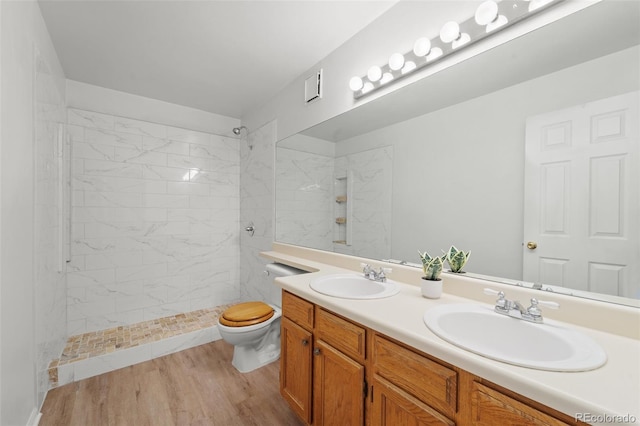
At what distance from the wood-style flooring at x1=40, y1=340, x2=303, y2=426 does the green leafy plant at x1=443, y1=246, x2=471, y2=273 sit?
4.28ft

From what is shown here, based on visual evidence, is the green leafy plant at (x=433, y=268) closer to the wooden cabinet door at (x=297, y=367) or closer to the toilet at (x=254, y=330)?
the wooden cabinet door at (x=297, y=367)

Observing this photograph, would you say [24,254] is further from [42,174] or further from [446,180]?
[446,180]

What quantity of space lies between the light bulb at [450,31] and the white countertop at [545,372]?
47.2 inches

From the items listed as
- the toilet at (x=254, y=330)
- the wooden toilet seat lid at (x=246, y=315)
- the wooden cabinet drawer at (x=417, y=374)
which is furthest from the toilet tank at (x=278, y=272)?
the wooden cabinet drawer at (x=417, y=374)

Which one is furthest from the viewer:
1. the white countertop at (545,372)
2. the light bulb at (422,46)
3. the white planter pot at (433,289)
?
the light bulb at (422,46)

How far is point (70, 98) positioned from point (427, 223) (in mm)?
3202

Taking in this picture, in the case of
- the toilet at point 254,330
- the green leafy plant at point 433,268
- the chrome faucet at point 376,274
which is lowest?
the toilet at point 254,330

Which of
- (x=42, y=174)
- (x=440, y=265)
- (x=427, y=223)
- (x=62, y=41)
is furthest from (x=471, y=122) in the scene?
(x=62, y=41)

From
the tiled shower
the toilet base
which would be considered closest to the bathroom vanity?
the toilet base

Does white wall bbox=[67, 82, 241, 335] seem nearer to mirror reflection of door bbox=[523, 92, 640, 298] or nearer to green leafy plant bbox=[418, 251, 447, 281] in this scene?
green leafy plant bbox=[418, 251, 447, 281]

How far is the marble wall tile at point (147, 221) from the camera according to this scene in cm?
251

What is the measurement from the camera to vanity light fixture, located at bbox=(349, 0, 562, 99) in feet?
3.59

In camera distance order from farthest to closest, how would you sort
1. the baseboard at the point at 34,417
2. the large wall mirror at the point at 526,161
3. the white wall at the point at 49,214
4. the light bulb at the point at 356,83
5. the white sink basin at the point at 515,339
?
the light bulb at the point at 356,83 < the white wall at the point at 49,214 < the baseboard at the point at 34,417 < the large wall mirror at the point at 526,161 < the white sink basin at the point at 515,339

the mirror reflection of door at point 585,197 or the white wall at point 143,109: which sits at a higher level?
the white wall at point 143,109
